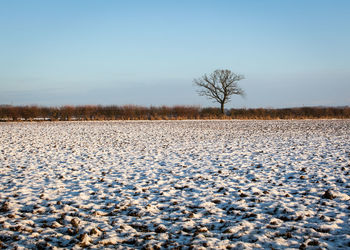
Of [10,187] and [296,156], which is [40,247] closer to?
[10,187]

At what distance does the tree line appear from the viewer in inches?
1398

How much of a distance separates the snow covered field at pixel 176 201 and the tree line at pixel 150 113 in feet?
89.4

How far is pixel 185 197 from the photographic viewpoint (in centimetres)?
605

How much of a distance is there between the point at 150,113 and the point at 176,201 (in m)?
33.8

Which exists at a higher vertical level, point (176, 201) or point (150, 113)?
point (150, 113)

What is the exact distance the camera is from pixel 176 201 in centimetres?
574

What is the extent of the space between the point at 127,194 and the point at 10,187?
3.11 meters

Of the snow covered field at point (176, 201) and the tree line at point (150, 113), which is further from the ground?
the tree line at point (150, 113)

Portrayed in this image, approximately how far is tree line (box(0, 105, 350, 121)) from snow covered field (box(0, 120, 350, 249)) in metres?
27.3

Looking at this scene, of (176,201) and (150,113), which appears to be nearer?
(176,201)

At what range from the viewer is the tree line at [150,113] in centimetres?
3550

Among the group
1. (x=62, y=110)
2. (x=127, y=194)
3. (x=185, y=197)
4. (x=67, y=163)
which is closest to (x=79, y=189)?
(x=127, y=194)

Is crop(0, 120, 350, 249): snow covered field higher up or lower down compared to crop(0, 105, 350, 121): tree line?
lower down

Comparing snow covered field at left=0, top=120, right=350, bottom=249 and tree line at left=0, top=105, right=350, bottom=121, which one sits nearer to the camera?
snow covered field at left=0, top=120, right=350, bottom=249
